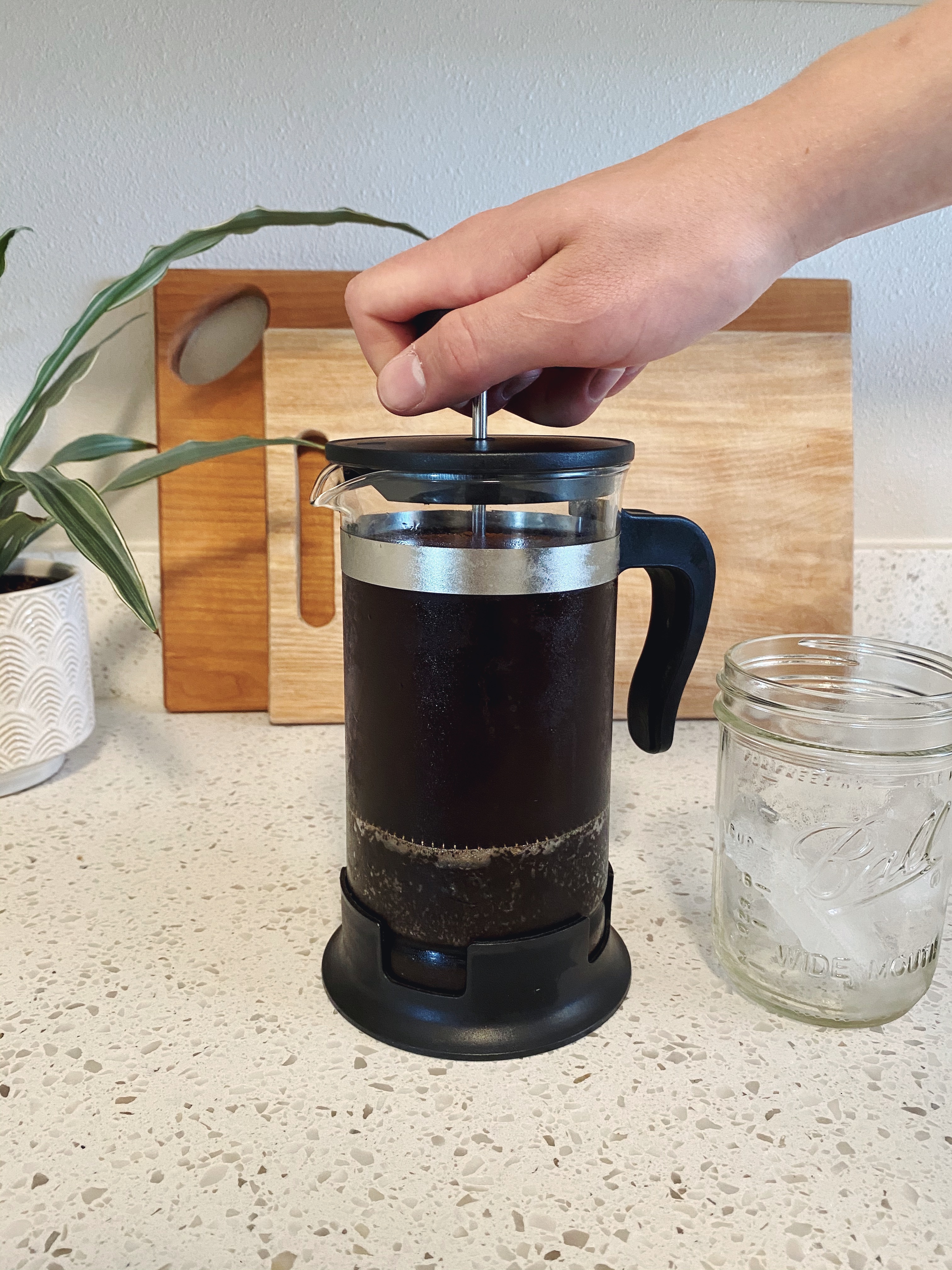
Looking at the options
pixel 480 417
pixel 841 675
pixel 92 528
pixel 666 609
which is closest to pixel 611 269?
pixel 480 417

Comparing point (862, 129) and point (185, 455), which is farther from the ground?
point (862, 129)

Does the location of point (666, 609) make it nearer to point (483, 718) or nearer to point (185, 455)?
point (483, 718)

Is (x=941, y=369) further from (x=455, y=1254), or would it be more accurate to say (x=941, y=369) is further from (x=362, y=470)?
(x=455, y=1254)

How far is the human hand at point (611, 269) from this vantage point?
50 cm

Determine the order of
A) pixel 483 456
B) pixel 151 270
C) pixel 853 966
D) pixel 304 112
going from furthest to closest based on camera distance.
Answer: pixel 304 112 → pixel 151 270 → pixel 853 966 → pixel 483 456

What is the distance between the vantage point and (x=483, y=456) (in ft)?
1.50

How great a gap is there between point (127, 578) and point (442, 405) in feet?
0.97

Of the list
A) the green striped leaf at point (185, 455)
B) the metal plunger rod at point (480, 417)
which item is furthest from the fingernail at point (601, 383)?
the green striped leaf at point (185, 455)

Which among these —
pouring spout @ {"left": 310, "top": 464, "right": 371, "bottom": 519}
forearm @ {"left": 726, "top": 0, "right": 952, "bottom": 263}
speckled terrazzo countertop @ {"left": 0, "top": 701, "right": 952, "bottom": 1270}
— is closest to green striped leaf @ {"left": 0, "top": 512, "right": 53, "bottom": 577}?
speckled terrazzo countertop @ {"left": 0, "top": 701, "right": 952, "bottom": 1270}

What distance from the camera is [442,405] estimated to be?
22.0 inches

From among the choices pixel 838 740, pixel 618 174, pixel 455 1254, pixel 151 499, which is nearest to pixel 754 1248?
pixel 455 1254

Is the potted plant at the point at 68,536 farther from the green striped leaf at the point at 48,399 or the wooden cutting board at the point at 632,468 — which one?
the wooden cutting board at the point at 632,468

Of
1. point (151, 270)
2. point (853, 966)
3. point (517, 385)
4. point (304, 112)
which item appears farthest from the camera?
point (304, 112)

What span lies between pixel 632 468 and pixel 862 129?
54 centimetres
